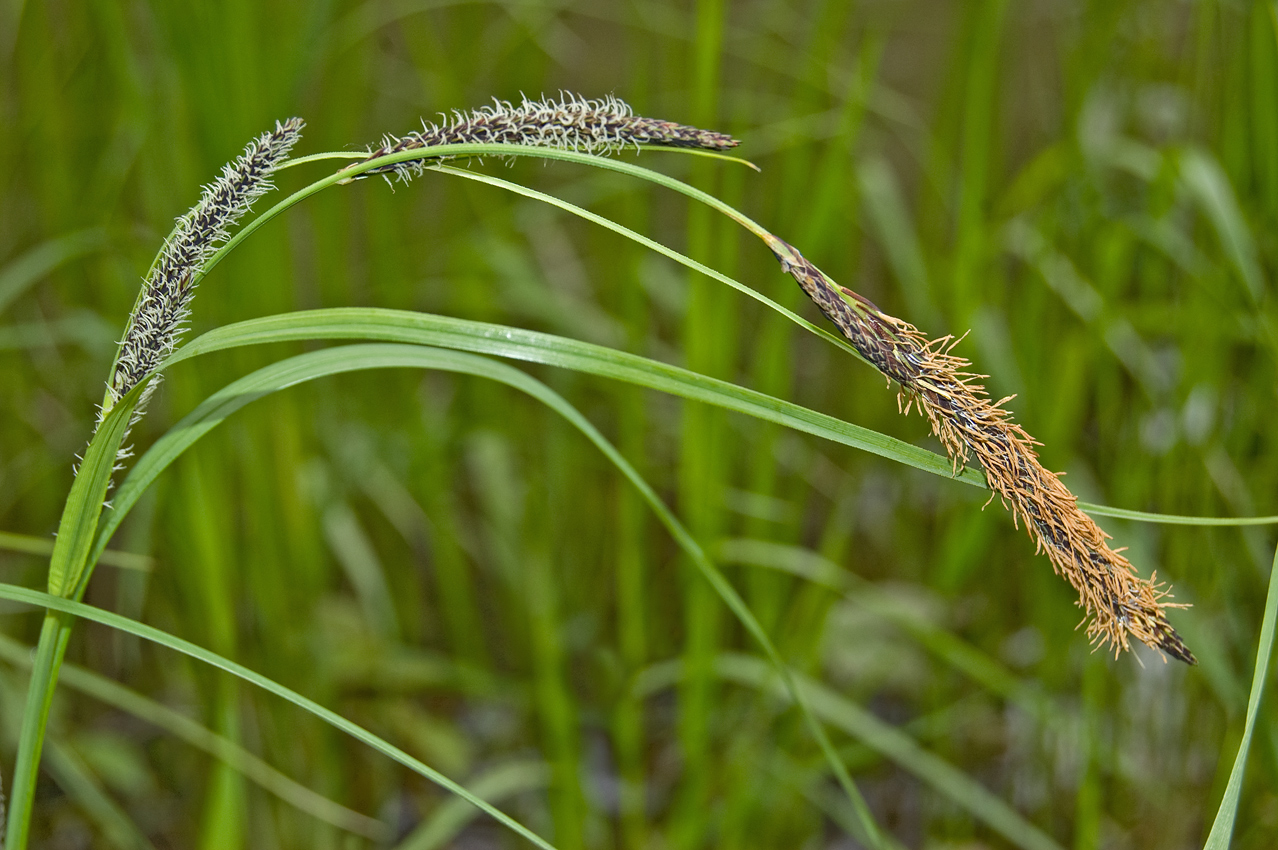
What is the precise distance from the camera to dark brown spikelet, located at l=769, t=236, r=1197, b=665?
44 centimetres

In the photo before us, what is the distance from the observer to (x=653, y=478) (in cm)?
187

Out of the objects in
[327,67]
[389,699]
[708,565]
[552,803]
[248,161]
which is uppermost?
[327,67]

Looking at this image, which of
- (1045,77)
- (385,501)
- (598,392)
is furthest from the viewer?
(1045,77)

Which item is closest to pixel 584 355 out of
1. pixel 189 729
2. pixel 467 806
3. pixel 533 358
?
pixel 533 358

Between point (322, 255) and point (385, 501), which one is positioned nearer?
point (322, 255)

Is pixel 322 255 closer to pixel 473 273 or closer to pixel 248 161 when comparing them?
pixel 473 273

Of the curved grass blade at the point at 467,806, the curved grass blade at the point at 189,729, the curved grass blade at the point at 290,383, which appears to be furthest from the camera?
the curved grass blade at the point at 467,806

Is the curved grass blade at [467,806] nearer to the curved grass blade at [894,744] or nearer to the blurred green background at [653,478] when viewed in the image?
the blurred green background at [653,478]

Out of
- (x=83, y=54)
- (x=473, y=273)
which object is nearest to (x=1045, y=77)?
(x=473, y=273)

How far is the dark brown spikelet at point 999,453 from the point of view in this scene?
Answer: 0.44 metres

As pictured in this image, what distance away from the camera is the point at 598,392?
2.09 metres

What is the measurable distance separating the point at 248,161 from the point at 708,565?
44 cm

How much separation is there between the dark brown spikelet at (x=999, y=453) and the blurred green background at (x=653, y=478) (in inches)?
23.7

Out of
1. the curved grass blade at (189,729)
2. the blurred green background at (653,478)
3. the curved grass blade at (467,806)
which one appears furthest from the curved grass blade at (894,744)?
the curved grass blade at (189,729)
